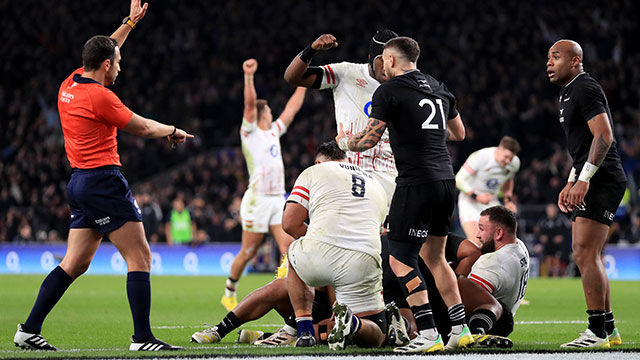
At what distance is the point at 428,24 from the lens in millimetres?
33125

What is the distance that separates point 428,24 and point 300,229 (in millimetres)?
27102

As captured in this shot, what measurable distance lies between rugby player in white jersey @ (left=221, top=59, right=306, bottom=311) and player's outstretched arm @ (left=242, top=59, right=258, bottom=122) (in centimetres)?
1

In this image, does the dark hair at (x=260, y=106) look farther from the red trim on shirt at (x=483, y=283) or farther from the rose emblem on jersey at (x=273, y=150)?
the red trim on shirt at (x=483, y=283)

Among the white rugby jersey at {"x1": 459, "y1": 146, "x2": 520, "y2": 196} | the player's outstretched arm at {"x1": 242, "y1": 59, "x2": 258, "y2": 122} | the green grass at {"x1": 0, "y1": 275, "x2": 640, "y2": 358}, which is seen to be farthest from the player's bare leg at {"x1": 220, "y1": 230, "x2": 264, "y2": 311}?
the white rugby jersey at {"x1": 459, "y1": 146, "x2": 520, "y2": 196}

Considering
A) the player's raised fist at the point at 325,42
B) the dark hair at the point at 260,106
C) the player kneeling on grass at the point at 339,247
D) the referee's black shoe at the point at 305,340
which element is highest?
the player's raised fist at the point at 325,42

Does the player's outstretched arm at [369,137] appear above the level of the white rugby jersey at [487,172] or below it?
above

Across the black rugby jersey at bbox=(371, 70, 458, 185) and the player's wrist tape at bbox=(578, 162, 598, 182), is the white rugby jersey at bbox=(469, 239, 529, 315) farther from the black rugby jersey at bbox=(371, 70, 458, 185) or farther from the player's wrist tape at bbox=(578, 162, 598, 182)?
the black rugby jersey at bbox=(371, 70, 458, 185)

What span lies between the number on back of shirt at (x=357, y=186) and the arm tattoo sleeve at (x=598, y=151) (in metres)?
1.89

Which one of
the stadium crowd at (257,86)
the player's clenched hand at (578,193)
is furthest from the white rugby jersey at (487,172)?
the stadium crowd at (257,86)

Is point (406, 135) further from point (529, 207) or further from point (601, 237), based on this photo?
point (529, 207)

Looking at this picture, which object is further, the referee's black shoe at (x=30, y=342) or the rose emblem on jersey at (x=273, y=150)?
the rose emblem on jersey at (x=273, y=150)

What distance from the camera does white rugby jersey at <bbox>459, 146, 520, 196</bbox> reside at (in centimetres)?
1356

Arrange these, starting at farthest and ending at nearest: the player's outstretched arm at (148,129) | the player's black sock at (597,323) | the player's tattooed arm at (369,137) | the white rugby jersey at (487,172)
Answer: the white rugby jersey at (487,172) → the player's black sock at (597,323) → the player's outstretched arm at (148,129) → the player's tattooed arm at (369,137)

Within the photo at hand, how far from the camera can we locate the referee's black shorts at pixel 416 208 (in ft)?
21.0
